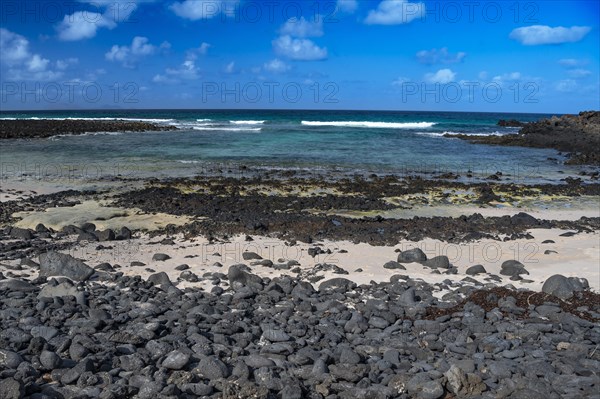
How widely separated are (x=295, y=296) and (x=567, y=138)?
37.8 metres

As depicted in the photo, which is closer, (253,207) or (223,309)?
(223,309)

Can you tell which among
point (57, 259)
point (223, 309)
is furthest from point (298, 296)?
point (57, 259)

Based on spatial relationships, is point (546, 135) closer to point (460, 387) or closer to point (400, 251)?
point (400, 251)

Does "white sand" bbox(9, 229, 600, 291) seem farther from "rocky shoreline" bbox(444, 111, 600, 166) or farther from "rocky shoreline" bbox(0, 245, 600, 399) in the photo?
"rocky shoreline" bbox(444, 111, 600, 166)

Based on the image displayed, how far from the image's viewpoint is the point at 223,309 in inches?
254

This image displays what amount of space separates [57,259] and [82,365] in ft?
11.3

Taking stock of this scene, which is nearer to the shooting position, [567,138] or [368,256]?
[368,256]

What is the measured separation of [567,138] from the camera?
1542 inches

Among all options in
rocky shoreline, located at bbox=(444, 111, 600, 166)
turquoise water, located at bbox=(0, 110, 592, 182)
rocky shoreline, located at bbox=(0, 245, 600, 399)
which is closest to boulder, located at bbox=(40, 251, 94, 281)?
rocky shoreline, located at bbox=(0, 245, 600, 399)

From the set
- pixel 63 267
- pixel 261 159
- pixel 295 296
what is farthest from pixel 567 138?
pixel 63 267

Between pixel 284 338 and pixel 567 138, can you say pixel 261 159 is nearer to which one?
pixel 284 338

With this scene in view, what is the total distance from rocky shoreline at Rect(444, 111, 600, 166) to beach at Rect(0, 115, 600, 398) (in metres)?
17.0

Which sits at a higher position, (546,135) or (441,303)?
(546,135)

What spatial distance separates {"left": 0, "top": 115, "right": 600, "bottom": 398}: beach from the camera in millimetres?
4750
